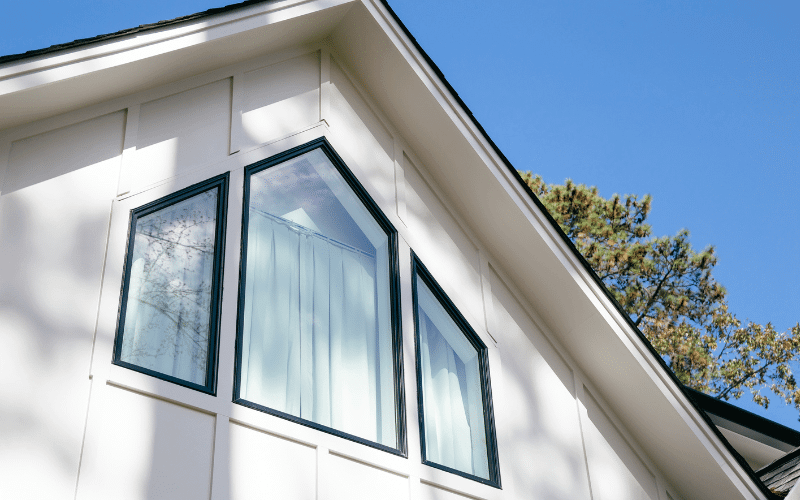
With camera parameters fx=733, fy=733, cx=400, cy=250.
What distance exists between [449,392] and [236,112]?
2.97 meters

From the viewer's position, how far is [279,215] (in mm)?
5945

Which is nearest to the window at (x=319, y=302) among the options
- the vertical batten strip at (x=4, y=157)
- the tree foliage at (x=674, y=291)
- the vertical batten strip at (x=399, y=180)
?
the vertical batten strip at (x=399, y=180)

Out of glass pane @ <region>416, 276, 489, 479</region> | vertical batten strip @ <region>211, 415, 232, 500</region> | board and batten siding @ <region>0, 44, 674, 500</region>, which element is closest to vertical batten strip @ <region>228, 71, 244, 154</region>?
board and batten siding @ <region>0, 44, 674, 500</region>

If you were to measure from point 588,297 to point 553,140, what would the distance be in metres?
46.0

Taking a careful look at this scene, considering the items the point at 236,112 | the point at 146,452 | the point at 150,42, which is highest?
the point at 236,112

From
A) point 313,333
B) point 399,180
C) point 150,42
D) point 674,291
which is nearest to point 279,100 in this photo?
point 399,180

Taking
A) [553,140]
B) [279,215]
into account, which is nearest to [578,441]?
[279,215]

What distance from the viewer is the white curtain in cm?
525

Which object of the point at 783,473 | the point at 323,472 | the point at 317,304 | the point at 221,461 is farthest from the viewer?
the point at 783,473

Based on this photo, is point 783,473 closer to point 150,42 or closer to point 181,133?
point 181,133

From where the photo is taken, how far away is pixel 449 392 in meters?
6.32

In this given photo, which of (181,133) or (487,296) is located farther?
(487,296)

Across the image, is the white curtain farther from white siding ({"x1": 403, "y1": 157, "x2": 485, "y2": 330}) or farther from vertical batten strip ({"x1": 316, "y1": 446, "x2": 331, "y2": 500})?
white siding ({"x1": 403, "y1": 157, "x2": 485, "y2": 330})

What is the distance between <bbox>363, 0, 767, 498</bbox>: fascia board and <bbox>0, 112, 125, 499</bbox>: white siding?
2936 millimetres
